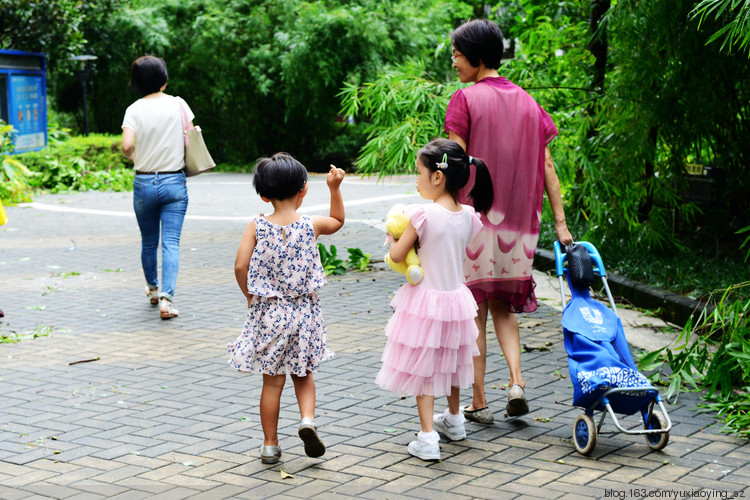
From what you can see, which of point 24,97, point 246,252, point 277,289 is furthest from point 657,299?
point 24,97

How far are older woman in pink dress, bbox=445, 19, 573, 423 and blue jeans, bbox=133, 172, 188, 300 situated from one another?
3.10 m

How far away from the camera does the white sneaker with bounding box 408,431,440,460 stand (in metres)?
3.97

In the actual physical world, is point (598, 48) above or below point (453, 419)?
above

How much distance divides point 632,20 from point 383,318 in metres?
3.01

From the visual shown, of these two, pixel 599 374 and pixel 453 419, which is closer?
pixel 599 374

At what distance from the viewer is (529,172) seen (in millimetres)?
4566

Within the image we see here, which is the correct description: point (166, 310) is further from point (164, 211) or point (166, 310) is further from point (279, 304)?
point (279, 304)

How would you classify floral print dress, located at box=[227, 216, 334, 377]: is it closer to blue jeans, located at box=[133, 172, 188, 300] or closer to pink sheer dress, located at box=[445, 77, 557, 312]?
pink sheer dress, located at box=[445, 77, 557, 312]

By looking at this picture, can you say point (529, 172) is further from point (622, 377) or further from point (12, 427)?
point (12, 427)

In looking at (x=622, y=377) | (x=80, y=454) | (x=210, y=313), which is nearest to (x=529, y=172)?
(x=622, y=377)

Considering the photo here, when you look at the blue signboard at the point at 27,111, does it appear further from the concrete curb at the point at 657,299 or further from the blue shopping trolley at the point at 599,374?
the blue shopping trolley at the point at 599,374

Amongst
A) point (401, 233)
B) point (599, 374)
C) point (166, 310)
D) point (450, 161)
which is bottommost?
point (166, 310)

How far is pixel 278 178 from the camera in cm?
396

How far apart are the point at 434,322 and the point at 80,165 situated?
15.3 m
